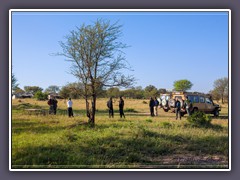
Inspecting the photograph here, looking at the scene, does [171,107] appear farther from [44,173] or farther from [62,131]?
[44,173]

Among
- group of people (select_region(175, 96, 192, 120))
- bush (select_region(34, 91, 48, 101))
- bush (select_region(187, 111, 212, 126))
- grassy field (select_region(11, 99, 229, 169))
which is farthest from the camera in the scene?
group of people (select_region(175, 96, 192, 120))

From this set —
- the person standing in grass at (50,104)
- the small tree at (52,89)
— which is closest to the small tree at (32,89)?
the small tree at (52,89)

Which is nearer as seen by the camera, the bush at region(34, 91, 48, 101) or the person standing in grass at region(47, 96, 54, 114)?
Result: the bush at region(34, 91, 48, 101)

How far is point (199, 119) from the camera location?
11648 mm

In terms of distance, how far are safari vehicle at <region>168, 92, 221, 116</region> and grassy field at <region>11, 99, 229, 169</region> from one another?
0.41 meters

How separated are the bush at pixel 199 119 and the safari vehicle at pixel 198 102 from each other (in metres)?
0.16

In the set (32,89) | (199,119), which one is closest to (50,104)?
(32,89)

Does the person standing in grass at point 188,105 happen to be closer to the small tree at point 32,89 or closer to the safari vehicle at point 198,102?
the safari vehicle at point 198,102

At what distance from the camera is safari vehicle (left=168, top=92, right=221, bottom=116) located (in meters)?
9.92

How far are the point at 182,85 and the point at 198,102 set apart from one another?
7.17ft

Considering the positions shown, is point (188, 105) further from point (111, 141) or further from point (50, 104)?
point (50, 104)

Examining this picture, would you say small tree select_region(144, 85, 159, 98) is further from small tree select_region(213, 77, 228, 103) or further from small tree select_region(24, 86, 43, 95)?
small tree select_region(24, 86, 43, 95)

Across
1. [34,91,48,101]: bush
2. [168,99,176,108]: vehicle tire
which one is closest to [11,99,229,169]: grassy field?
[34,91,48,101]: bush
